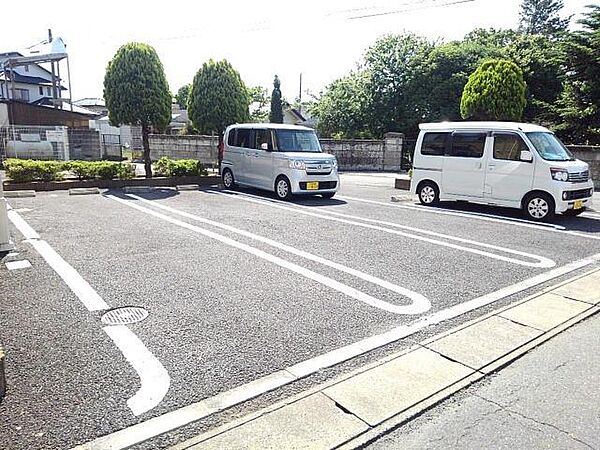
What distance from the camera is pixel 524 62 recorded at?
18906mm

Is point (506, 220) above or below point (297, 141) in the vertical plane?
below

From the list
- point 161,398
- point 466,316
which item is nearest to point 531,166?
point 466,316

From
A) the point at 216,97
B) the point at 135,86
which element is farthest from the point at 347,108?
the point at 135,86

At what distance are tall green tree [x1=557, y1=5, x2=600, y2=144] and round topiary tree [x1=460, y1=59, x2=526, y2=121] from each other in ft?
7.52

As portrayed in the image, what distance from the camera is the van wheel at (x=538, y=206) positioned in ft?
25.9

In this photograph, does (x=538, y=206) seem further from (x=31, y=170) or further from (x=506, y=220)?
(x=31, y=170)

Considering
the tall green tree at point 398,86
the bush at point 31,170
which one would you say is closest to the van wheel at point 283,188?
the bush at point 31,170

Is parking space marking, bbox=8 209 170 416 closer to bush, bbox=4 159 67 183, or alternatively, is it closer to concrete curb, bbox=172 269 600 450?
concrete curb, bbox=172 269 600 450

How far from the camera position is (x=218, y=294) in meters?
4.20

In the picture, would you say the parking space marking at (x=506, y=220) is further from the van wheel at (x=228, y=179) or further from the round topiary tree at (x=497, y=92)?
the round topiary tree at (x=497, y=92)

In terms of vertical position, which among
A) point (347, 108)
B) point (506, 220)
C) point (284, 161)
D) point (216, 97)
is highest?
point (347, 108)

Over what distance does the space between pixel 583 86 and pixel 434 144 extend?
9.00 m

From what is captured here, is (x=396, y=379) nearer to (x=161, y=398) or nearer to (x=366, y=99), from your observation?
(x=161, y=398)

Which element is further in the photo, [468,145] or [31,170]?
[31,170]
